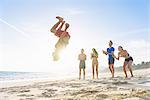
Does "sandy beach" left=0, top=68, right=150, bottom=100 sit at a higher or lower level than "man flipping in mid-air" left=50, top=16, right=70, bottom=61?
lower

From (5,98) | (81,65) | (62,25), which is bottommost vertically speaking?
(5,98)

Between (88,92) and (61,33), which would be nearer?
(88,92)

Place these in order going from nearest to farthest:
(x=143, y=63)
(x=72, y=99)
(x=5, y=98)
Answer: (x=72, y=99)
(x=5, y=98)
(x=143, y=63)

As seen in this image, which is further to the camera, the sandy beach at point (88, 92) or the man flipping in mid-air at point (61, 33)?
the man flipping in mid-air at point (61, 33)

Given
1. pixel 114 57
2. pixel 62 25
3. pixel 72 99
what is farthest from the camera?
pixel 114 57

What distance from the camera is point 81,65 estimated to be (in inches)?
726

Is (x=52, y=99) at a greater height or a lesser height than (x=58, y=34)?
lesser

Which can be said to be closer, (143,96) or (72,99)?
(143,96)

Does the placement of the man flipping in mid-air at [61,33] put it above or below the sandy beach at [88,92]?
above

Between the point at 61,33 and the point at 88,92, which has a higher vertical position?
the point at 61,33

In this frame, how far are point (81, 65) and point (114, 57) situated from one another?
2.64 m

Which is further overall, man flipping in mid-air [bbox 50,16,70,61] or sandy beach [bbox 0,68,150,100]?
man flipping in mid-air [bbox 50,16,70,61]

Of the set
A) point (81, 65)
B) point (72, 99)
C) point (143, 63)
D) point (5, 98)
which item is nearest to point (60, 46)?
point (5, 98)

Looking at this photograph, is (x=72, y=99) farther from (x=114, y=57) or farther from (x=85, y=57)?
(x=85, y=57)
